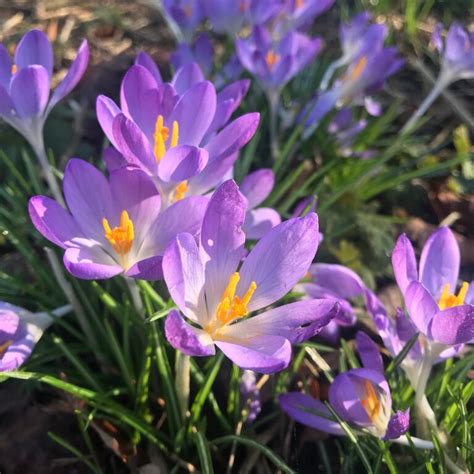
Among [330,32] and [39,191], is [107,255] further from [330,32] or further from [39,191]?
[330,32]

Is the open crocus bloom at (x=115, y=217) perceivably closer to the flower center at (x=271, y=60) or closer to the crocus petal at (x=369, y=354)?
the crocus petal at (x=369, y=354)

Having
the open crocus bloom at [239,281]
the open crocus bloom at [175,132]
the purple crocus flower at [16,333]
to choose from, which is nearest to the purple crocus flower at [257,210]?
the open crocus bloom at [175,132]

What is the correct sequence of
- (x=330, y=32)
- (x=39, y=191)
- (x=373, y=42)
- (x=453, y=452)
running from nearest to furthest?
(x=453, y=452) < (x=39, y=191) < (x=373, y=42) < (x=330, y=32)

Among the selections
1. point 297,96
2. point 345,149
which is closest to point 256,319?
point 345,149

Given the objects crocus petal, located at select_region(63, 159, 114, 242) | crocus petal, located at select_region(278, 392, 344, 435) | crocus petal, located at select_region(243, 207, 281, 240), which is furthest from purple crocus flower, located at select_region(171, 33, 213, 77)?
crocus petal, located at select_region(278, 392, 344, 435)

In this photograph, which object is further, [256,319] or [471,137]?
[471,137]

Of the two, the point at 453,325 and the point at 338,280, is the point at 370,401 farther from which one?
the point at 338,280
